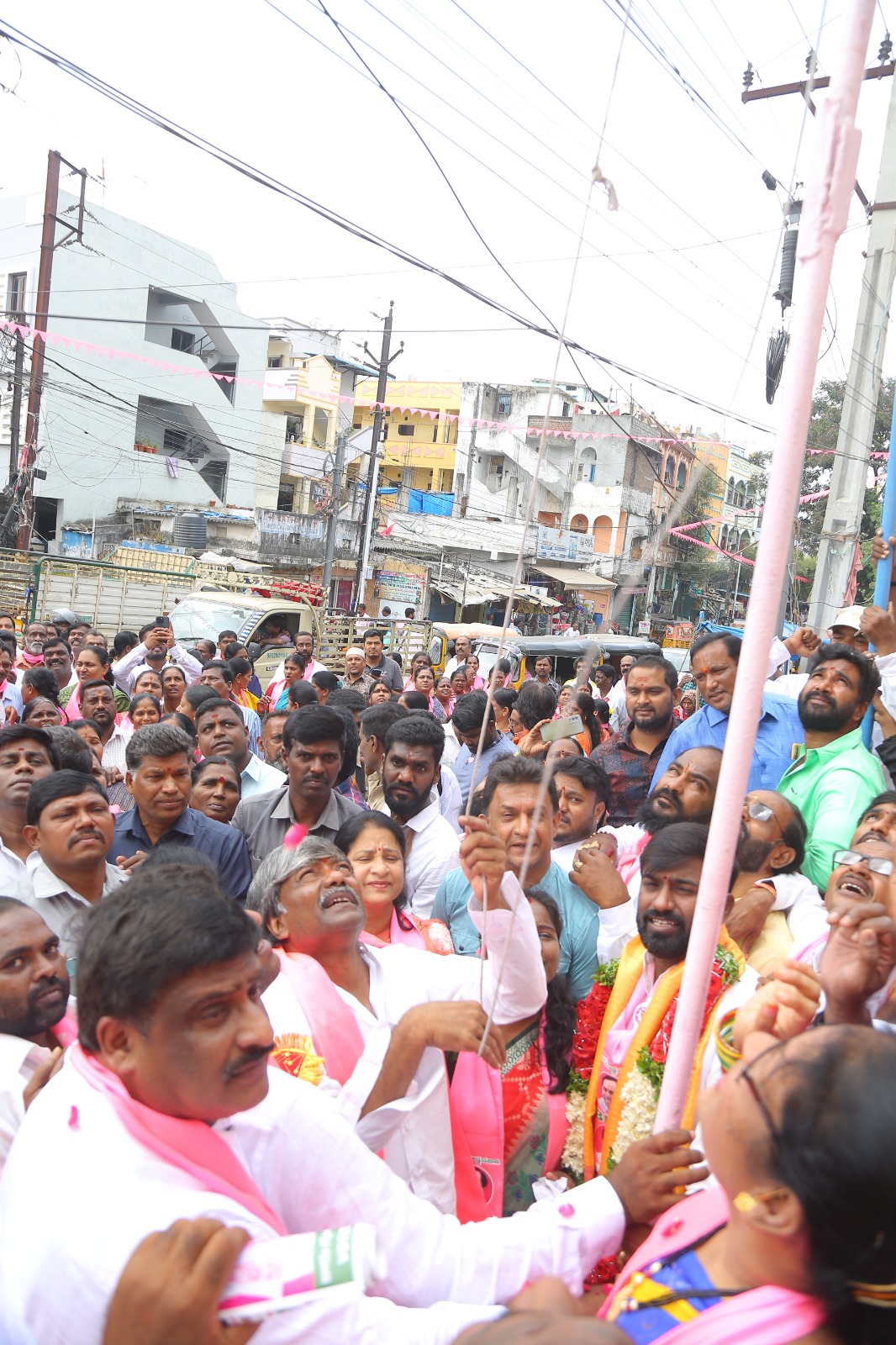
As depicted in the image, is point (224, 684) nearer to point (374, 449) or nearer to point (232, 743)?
point (232, 743)

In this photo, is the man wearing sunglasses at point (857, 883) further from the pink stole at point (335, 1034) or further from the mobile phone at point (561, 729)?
the pink stole at point (335, 1034)

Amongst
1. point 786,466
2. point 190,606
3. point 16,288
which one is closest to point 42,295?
point 190,606

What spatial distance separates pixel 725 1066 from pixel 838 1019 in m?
0.25

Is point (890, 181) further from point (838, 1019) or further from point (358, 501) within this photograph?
point (358, 501)

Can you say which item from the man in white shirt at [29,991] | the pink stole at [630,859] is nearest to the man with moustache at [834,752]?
the pink stole at [630,859]

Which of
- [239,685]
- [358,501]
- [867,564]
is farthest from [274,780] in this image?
[358,501]

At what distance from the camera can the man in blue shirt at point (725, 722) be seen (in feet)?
13.4

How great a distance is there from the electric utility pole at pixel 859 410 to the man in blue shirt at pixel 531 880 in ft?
21.2

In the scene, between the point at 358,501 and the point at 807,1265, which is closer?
the point at 807,1265

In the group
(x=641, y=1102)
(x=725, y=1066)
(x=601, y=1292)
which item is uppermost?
(x=725, y=1066)

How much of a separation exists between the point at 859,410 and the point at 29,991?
8428 millimetres

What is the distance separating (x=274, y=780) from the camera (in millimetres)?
4969

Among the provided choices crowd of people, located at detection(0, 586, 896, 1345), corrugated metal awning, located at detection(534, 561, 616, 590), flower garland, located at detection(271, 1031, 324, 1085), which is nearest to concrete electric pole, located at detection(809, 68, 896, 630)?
crowd of people, located at detection(0, 586, 896, 1345)

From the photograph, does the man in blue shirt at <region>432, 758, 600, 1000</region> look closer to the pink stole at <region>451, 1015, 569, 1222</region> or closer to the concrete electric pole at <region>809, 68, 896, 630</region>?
the pink stole at <region>451, 1015, 569, 1222</region>
